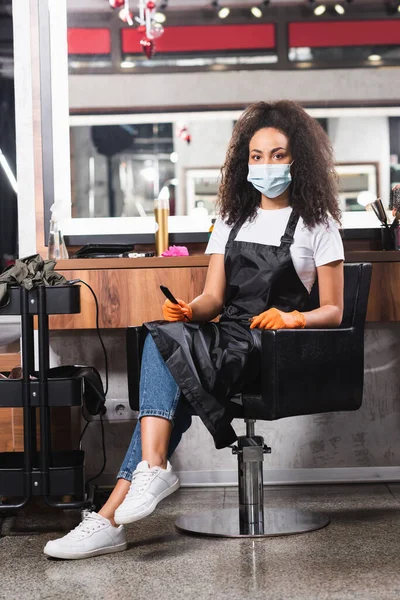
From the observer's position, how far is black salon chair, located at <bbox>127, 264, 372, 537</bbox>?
2.41m

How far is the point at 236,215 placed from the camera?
2.81 metres

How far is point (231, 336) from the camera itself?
2553 mm

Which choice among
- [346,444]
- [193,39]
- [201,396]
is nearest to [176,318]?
[201,396]

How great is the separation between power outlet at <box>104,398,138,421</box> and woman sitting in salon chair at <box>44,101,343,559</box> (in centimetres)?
88

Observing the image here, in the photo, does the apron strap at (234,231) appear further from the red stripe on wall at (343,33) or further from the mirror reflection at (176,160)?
the red stripe on wall at (343,33)

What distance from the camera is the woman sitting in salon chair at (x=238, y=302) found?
240 cm

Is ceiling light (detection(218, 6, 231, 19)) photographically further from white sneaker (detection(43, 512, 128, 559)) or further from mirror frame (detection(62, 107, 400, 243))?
white sneaker (detection(43, 512, 128, 559))

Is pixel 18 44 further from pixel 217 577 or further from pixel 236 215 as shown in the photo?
pixel 217 577

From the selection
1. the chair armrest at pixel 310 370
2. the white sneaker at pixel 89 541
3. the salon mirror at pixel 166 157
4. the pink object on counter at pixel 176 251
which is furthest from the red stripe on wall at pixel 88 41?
the white sneaker at pixel 89 541

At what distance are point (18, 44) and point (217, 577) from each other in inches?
90.8

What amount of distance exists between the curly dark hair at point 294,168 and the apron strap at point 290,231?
2 cm

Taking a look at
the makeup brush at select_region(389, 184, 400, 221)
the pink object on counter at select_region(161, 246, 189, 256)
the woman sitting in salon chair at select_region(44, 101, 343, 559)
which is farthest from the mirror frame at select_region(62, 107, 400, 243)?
the woman sitting in salon chair at select_region(44, 101, 343, 559)

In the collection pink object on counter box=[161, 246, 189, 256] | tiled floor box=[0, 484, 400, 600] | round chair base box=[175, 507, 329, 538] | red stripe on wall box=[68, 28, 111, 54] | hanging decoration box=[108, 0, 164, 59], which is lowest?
tiled floor box=[0, 484, 400, 600]

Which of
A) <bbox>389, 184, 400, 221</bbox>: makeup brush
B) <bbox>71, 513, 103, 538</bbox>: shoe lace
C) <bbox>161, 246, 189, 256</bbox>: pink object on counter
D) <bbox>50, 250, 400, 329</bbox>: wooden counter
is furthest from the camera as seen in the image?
<bbox>389, 184, 400, 221</bbox>: makeup brush
